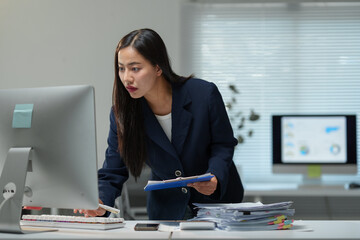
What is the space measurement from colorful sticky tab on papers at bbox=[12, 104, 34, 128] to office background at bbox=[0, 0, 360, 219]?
311 cm

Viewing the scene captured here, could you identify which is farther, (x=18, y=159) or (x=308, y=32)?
(x=308, y=32)

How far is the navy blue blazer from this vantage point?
6.32 ft

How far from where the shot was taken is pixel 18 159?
1493mm

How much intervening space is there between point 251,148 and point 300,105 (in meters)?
0.61

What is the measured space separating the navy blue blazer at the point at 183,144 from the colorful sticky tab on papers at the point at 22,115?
0.47 metres

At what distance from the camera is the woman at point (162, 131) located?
6.23 feet

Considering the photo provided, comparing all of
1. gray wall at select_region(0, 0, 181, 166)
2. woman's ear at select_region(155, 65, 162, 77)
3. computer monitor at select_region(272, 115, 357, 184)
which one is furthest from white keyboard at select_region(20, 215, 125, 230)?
gray wall at select_region(0, 0, 181, 166)

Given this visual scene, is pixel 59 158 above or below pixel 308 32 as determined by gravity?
below

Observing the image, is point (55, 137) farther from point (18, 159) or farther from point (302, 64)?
point (302, 64)

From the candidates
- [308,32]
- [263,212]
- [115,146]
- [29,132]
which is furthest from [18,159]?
[308,32]

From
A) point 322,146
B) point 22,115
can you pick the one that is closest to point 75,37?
point 322,146

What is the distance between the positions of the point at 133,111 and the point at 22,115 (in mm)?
550

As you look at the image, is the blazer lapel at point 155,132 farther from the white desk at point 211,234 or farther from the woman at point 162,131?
the white desk at point 211,234

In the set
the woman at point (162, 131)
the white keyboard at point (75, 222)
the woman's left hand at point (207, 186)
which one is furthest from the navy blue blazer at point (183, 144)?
the white keyboard at point (75, 222)
